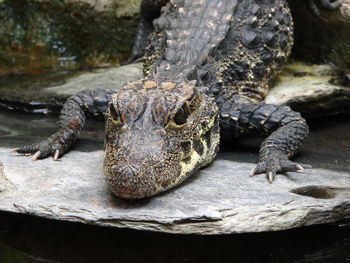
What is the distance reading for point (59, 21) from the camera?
7672 mm

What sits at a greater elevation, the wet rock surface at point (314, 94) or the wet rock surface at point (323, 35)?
the wet rock surface at point (323, 35)

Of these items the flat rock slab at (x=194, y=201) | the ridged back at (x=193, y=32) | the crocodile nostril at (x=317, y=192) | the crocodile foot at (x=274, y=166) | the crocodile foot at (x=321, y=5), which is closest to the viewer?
the flat rock slab at (x=194, y=201)

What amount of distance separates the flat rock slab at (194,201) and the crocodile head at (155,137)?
142 mm

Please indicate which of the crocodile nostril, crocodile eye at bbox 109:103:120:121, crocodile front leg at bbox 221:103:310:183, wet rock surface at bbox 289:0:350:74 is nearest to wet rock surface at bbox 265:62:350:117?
wet rock surface at bbox 289:0:350:74

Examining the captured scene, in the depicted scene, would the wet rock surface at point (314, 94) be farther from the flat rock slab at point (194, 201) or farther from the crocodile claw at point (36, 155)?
the crocodile claw at point (36, 155)

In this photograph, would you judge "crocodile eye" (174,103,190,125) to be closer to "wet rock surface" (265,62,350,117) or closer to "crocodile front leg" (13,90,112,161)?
"crocodile front leg" (13,90,112,161)

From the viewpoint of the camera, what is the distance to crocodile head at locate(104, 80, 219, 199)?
3340 millimetres

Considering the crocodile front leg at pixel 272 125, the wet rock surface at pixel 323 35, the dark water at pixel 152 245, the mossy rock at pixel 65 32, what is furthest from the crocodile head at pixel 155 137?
the mossy rock at pixel 65 32

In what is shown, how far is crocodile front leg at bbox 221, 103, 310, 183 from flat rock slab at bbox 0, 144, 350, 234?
0.46m

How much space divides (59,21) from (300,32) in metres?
3.52

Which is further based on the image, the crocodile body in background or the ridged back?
the ridged back

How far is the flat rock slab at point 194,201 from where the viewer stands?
130 inches

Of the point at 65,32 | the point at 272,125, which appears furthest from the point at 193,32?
the point at 65,32

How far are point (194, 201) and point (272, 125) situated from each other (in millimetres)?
1646
